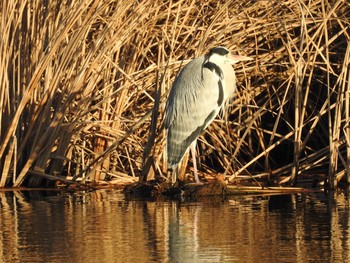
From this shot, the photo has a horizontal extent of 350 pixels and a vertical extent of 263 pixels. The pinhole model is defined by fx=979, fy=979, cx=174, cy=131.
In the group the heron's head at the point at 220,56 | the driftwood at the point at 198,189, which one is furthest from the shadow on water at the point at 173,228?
the heron's head at the point at 220,56

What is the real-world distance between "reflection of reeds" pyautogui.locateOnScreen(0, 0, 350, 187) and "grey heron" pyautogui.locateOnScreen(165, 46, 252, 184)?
9.1 inches

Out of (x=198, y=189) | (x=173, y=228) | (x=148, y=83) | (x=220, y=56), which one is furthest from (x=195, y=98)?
(x=173, y=228)

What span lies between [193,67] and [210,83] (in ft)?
1.09

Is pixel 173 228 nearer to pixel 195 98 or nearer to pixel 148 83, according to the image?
pixel 195 98

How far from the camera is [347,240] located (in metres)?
5.84

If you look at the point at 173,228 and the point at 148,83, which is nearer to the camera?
the point at 173,228

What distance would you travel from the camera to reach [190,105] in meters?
8.59

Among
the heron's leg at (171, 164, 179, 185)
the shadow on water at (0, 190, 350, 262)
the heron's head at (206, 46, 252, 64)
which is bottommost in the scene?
the shadow on water at (0, 190, 350, 262)

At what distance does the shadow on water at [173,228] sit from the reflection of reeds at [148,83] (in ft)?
1.99

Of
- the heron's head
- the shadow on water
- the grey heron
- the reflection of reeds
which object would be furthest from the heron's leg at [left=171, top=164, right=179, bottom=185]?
the heron's head

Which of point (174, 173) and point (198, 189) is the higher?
point (174, 173)

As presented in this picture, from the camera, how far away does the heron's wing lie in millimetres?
8383

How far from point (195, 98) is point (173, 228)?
2.33 metres

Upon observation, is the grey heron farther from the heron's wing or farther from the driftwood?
the driftwood
